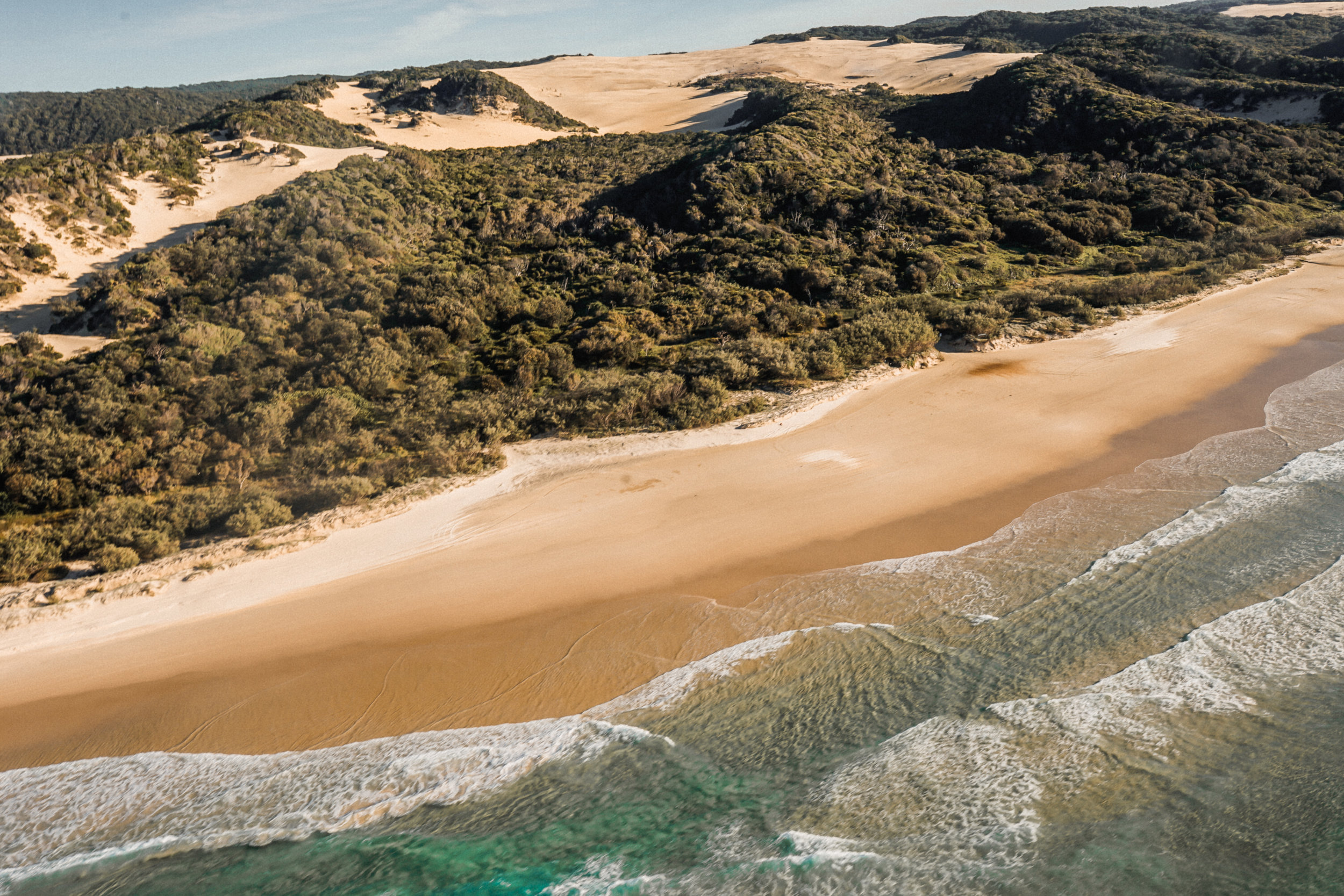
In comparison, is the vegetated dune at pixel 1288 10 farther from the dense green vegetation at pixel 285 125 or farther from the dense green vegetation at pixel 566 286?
the dense green vegetation at pixel 285 125

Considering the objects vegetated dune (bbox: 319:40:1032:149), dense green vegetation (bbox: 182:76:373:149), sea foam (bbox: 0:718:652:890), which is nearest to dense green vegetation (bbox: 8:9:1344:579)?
dense green vegetation (bbox: 182:76:373:149)

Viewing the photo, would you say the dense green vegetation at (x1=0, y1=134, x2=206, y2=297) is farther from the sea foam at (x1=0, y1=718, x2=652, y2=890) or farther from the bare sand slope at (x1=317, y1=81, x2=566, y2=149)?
the sea foam at (x1=0, y1=718, x2=652, y2=890)

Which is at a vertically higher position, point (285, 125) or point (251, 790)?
point (285, 125)

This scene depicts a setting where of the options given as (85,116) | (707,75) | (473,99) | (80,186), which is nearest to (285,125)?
(80,186)

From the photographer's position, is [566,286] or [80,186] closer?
[566,286]

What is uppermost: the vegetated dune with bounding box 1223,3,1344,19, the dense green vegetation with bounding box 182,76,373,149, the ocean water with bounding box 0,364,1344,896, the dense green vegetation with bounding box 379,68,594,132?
the vegetated dune with bounding box 1223,3,1344,19

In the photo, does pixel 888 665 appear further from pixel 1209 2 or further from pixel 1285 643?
pixel 1209 2

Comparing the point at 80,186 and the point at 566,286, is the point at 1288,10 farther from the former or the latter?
the point at 80,186

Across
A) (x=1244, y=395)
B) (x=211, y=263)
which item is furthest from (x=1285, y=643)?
(x=211, y=263)
